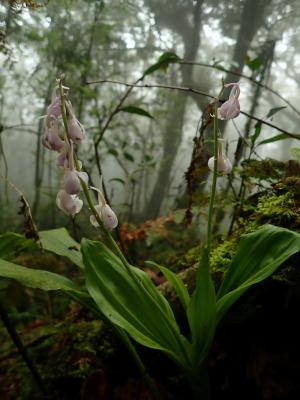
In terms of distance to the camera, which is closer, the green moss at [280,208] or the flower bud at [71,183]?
the flower bud at [71,183]

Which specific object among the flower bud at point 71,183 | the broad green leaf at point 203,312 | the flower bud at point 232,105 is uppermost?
the flower bud at point 232,105

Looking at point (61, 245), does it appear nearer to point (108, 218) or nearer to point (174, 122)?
point (108, 218)

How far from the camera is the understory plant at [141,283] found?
0.92m

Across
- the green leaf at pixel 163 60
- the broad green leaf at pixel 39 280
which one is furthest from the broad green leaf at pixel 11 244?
the green leaf at pixel 163 60

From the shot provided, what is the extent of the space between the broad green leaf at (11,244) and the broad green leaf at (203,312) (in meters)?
0.67

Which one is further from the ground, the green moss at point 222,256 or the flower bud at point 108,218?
the flower bud at point 108,218

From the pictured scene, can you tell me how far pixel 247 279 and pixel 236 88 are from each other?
0.56 metres

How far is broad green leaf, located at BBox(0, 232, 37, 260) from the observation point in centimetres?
126

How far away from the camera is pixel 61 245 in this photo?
1336 millimetres

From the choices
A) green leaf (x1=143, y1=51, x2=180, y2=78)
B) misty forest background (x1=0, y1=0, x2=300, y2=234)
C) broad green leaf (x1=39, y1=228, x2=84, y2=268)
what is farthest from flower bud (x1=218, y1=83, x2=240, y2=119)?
misty forest background (x1=0, y1=0, x2=300, y2=234)

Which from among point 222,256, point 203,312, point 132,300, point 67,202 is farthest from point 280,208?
point 67,202

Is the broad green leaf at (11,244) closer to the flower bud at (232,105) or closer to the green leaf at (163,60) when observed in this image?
the flower bud at (232,105)

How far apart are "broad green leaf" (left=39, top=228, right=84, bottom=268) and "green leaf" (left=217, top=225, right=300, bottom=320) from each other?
20.7 inches

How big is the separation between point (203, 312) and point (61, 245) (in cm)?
63
